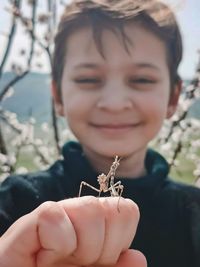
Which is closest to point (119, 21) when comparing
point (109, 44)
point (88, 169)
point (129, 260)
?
point (109, 44)

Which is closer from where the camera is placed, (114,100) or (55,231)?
(55,231)

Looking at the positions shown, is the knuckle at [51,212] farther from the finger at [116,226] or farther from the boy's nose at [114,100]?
the boy's nose at [114,100]

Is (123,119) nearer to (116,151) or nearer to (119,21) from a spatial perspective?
(116,151)

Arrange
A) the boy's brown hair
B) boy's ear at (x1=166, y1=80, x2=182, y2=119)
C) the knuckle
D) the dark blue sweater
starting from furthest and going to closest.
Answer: boy's ear at (x1=166, y1=80, x2=182, y2=119)
the boy's brown hair
the dark blue sweater
the knuckle

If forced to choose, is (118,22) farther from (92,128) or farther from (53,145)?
Result: (53,145)

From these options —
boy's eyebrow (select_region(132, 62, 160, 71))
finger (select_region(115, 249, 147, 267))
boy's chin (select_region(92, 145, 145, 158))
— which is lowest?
boy's chin (select_region(92, 145, 145, 158))

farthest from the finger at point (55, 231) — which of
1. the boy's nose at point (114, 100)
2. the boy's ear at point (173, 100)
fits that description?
the boy's ear at point (173, 100)

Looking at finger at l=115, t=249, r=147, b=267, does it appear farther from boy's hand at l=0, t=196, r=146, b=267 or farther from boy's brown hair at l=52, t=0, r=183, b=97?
boy's brown hair at l=52, t=0, r=183, b=97

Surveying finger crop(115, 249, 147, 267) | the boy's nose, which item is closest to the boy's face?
the boy's nose
